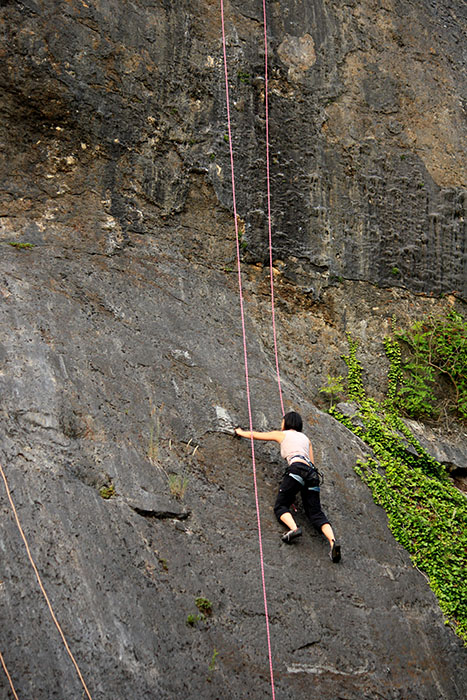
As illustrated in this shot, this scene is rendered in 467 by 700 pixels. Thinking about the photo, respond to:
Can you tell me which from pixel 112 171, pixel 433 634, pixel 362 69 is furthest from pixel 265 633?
pixel 362 69

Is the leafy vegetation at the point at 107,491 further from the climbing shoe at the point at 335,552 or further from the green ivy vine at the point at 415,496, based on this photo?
the green ivy vine at the point at 415,496

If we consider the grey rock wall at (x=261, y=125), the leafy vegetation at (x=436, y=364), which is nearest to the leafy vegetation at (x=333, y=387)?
the leafy vegetation at (x=436, y=364)

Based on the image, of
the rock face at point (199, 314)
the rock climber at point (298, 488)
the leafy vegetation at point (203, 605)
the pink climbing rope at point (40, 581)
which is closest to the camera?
the pink climbing rope at point (40, 581)

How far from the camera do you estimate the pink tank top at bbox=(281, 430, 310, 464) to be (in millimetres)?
5734

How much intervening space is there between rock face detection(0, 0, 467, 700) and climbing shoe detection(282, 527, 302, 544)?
10cm

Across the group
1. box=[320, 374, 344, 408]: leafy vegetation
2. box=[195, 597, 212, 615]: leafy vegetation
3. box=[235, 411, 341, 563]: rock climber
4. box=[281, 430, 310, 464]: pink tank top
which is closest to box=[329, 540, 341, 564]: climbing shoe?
box=[235, 411, 341, 563]: rock climber

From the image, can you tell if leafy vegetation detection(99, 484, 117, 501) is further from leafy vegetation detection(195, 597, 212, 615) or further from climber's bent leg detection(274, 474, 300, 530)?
climber's bent leg detection(274, 474, 300, 530)

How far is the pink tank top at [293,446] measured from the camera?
18.8ft

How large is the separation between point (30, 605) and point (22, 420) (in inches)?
59.9

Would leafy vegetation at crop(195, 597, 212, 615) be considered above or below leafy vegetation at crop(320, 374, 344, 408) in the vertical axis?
below

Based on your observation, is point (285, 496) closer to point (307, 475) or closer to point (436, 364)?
point (307, 475)

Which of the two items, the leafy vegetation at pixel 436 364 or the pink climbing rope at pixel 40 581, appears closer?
the pink climbing rope at pixel 40 581

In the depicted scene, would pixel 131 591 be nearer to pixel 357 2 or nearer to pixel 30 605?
pixel 30 605

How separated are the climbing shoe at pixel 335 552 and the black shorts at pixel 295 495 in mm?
217
